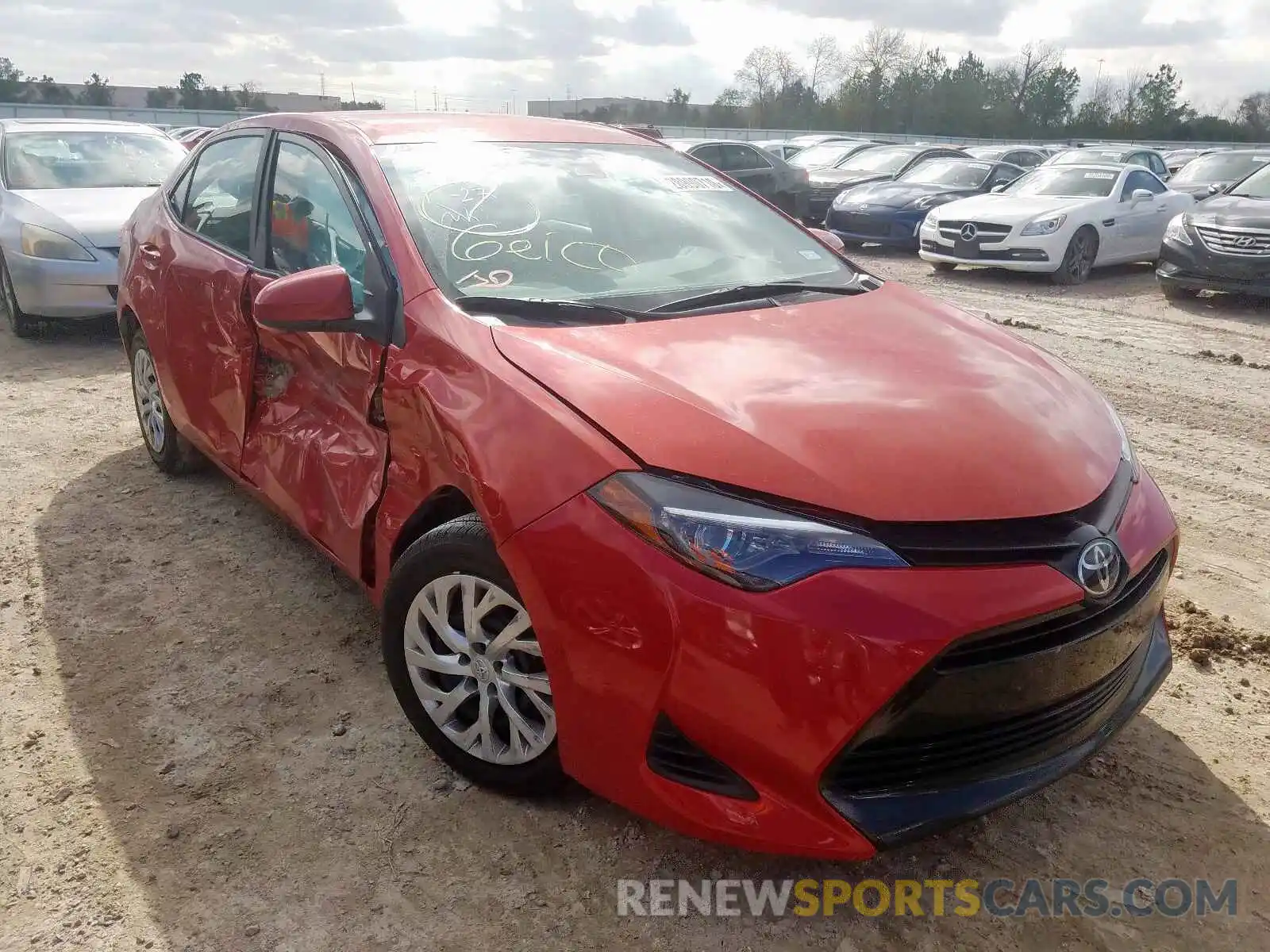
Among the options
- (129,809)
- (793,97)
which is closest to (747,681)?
(129,809)

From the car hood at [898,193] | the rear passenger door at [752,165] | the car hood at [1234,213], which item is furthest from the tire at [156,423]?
the rear passenger door at [752,165]

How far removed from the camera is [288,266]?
3.17 metres

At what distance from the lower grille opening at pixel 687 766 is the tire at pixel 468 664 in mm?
326

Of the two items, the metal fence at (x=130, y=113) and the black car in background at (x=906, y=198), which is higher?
the metal fence at (x=130, y=113)

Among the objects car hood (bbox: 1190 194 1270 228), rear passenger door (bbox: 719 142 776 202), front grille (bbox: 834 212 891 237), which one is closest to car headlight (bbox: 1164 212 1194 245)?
car hood (bbox: 1190 194 1270 228)

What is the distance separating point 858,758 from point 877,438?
0.64 metres

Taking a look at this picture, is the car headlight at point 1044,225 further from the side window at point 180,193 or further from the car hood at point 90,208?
the side window at point 180,193

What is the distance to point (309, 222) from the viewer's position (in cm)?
313

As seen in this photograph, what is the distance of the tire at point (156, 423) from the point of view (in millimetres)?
4395

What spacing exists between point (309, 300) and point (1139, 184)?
472 inches

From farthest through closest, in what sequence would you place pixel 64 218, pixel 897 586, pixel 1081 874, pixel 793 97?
pixel 793 97 → pixel 64 218 → pixel 1081 874 → pixel 897 586

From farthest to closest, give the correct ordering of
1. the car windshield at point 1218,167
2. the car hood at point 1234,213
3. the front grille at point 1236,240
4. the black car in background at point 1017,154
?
the black car in background at point 1017,154 < the car windshield at point 1218,167 < the car hood at point 1234,213 < the front grille at point 1236,240

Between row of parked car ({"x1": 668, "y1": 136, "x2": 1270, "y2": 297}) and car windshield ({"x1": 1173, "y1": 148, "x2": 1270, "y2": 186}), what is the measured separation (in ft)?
0.08

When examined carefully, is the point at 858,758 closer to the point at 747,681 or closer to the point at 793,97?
the point at 747,681
